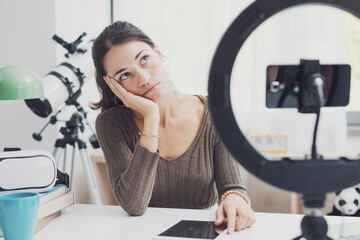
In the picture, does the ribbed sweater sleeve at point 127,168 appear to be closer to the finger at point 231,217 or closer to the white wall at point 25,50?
the finger at point 231,217

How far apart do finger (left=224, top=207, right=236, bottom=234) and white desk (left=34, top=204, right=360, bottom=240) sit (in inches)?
0.5

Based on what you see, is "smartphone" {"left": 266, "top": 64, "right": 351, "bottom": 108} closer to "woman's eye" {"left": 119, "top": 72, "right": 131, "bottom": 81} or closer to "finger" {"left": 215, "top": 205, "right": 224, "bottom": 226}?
"finger" {"left": 215, "top": 205, "right": 224, "bottom": 226}

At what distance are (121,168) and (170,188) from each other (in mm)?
252

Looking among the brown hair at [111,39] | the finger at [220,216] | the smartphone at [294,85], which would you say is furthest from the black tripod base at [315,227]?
the brown hair at [111,39]

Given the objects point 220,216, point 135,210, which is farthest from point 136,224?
point 220,216

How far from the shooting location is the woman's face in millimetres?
1358

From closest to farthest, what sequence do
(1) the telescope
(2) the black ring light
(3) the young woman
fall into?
1. (2) the black ring light
2. (3) the young woman
3. (1) the telescope

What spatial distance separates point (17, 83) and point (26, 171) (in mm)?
214

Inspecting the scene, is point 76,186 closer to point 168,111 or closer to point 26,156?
point 168,111

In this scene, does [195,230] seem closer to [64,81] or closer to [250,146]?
[250,146]

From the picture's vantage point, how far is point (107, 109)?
5.10ft

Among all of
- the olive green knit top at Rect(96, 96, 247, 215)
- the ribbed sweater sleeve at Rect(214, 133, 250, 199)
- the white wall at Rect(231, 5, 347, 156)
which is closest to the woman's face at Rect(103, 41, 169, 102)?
the olive green knit top at Rect(96, 96, 247, 215)

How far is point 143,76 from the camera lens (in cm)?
135

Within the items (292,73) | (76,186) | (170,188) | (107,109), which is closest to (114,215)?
(170,188)
